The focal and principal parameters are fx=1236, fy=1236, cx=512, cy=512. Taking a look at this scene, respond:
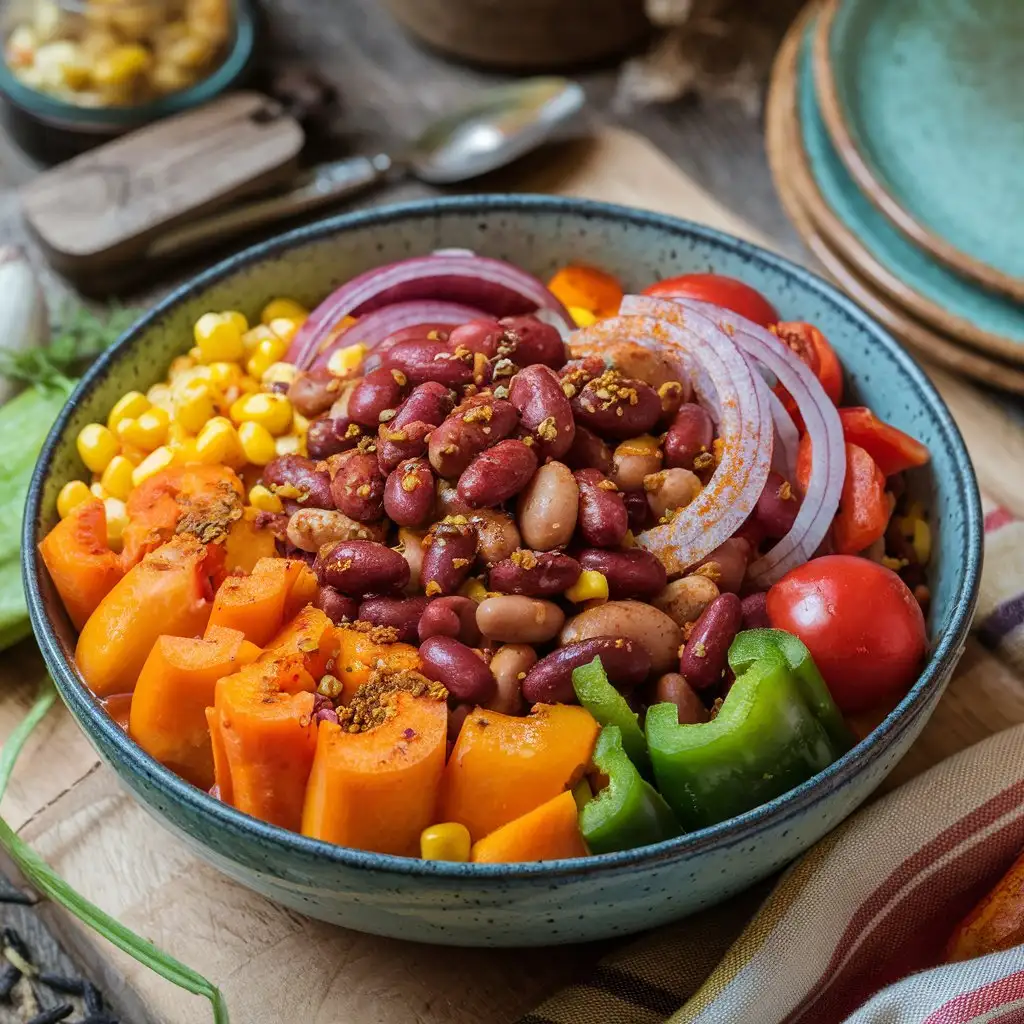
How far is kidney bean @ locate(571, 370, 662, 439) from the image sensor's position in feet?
6.44

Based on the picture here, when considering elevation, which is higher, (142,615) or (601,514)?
(601,514)

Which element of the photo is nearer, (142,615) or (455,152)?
(142,615)

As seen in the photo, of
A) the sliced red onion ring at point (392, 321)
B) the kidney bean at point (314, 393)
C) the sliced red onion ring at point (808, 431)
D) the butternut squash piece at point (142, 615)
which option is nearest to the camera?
the butternut squash piece at point (142, 615)

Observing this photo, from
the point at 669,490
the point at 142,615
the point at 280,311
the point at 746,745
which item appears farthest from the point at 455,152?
the point at 746,745

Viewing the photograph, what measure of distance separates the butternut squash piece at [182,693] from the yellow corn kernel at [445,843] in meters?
0.35

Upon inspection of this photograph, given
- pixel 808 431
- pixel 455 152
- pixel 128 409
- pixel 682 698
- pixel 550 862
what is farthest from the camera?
pixel 455 152

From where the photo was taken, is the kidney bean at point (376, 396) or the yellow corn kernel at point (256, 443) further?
the yellow corn kernel at point (256, 443)

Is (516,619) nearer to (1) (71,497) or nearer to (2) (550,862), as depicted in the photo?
(2) (550,862)

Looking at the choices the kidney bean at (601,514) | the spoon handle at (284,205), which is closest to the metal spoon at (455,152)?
the spoon handle at (284,205)

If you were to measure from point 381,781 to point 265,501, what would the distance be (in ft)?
2.01

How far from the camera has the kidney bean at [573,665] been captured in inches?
68.8

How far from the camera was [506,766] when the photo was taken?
1.65m

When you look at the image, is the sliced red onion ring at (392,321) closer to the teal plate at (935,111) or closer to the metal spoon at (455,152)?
the metal spoon at (455,152)

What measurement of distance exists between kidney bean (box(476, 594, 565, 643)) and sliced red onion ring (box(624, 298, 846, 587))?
1.36ft
